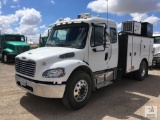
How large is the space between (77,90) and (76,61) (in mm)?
791

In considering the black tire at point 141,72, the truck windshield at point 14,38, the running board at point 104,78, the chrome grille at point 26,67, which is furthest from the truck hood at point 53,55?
the truck windshield at point 14,38

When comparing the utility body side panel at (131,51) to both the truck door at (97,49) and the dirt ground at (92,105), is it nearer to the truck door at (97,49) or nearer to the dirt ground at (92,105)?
the dirt ground at (92,105)

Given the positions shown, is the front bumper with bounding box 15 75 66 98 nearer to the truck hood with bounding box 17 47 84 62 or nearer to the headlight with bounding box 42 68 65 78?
the headlight with bounding box 42 68 65 78

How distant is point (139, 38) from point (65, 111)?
4803mm

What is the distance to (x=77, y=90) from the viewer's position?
206 inches

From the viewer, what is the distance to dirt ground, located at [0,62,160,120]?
193 inches

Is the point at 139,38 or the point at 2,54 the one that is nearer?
the point at 139,38

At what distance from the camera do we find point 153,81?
29.4 ft

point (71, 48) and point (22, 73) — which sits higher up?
point (71, 48)

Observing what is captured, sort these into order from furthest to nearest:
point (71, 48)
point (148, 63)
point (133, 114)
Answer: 1. point (148, 63)
2. point (71, 48)
3. point (133, 114)

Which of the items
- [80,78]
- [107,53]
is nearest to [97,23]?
[107,53]

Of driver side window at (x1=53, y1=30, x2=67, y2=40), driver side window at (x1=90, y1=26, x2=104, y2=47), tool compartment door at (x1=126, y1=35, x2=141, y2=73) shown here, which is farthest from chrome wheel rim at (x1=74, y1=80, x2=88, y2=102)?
tool compartment door at (x1=126, y1=35, x2=141, y2=73)

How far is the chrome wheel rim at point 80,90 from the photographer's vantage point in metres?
5.21

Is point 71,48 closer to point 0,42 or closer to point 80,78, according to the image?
point 80,78
